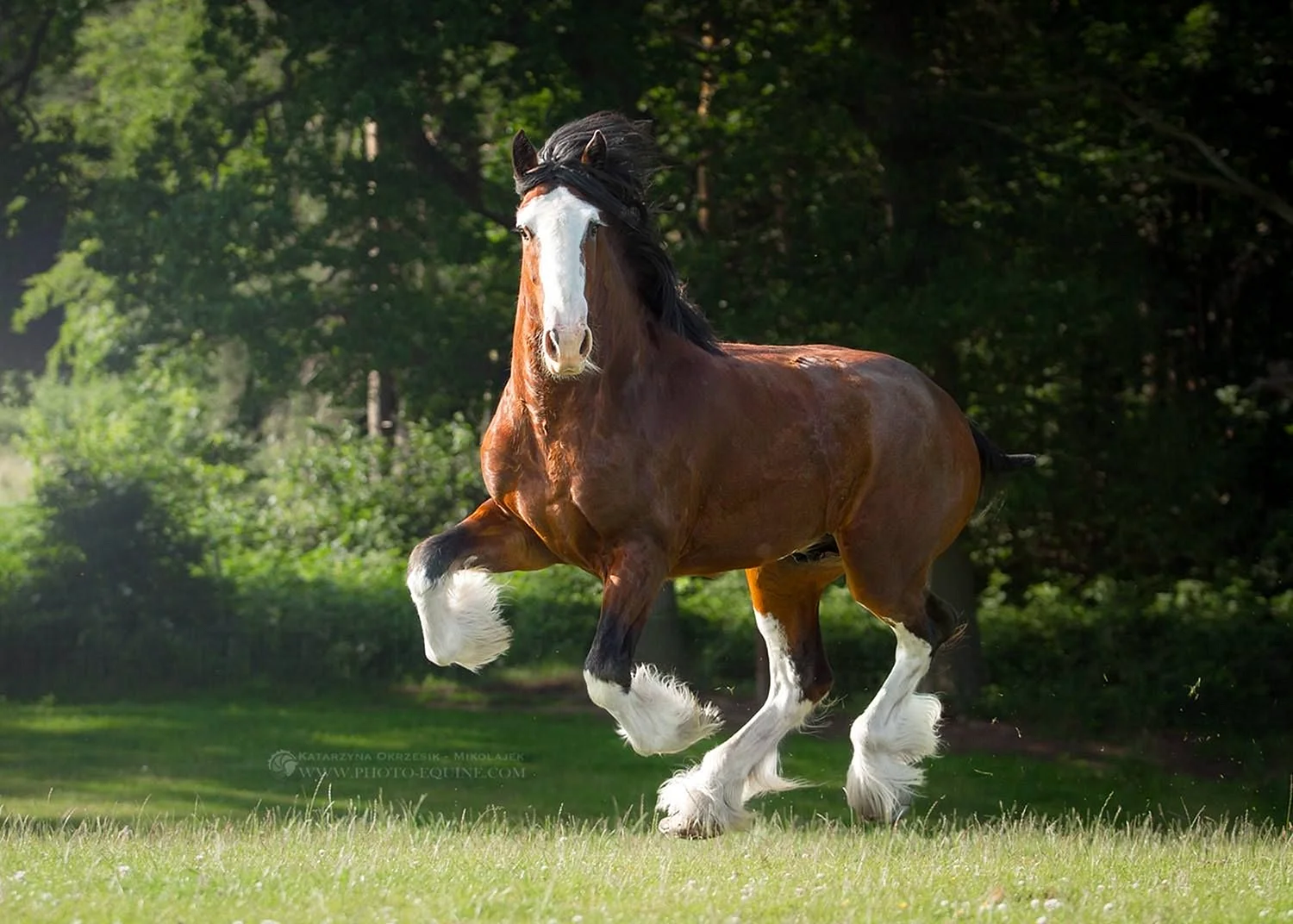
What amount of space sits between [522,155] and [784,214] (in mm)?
7458

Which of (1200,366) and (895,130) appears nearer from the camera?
(895,130)

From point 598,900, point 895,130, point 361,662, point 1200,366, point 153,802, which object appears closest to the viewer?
point 598,900

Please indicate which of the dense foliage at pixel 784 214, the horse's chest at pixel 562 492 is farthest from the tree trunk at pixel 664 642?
the horse's chest at pixel 562 492

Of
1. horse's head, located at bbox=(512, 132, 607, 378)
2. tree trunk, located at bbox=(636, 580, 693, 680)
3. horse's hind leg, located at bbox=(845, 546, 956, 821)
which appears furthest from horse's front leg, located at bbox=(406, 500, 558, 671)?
tree trunk, located at bbox=(636, 580, 693, 680)

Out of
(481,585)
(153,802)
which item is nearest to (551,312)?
(481,585)

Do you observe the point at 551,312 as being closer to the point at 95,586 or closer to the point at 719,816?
the point at 719,816

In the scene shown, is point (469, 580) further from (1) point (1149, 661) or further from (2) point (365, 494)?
(2) point (365, 494)

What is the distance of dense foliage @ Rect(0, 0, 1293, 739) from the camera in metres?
12.4

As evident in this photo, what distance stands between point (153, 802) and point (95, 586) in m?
4.25

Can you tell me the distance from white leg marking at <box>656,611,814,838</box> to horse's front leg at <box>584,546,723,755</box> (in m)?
0.49

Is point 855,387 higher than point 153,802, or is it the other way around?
point 855,387

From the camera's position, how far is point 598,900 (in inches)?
207

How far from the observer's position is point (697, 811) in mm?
6371
